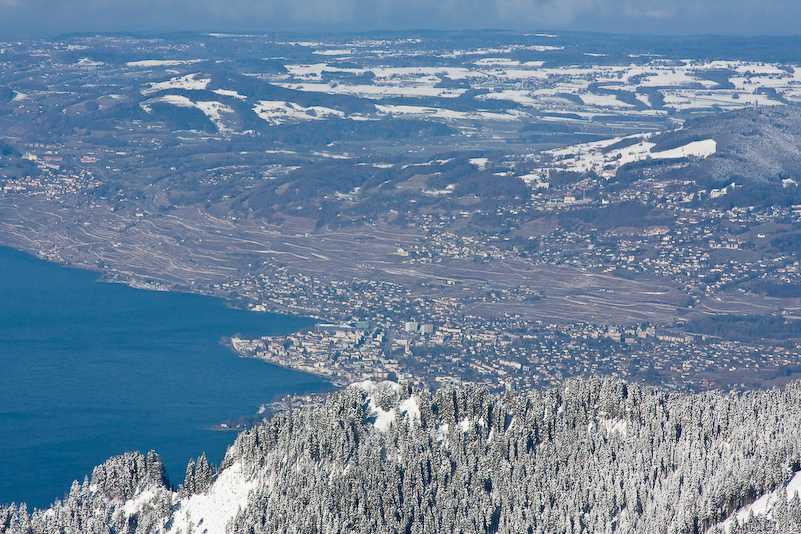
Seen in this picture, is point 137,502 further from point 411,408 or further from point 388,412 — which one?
point 411,408

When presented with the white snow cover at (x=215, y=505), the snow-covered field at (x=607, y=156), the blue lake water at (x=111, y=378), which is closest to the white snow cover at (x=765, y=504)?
the white snow cover at (x=215, y=505)

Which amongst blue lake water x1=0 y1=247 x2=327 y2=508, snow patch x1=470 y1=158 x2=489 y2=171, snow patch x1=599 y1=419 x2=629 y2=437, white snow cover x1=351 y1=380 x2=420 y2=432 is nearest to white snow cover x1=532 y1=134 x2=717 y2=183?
snow patch x1=470 y1=158 x2=489 y2=171

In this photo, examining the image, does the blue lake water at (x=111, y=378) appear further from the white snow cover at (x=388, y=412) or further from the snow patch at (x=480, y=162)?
the snow patch at (x=480, y=162)

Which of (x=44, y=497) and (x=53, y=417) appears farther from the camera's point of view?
(x=53, y=417)

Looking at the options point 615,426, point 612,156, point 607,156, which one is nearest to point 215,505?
point 615,426

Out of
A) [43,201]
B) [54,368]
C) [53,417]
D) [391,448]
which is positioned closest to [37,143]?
[43,201]

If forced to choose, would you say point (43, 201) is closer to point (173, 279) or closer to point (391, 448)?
point (173, 279)

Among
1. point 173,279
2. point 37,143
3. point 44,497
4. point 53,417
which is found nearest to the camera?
point 44,497
